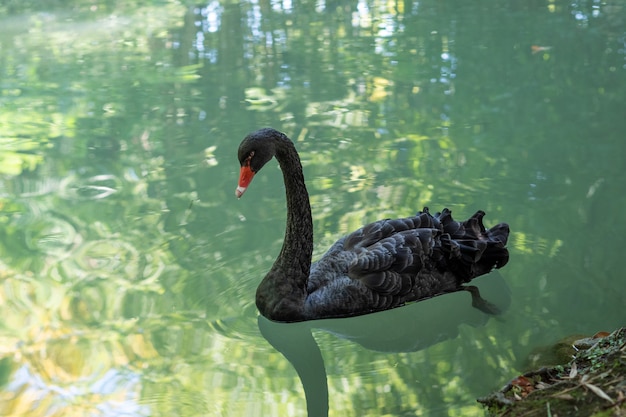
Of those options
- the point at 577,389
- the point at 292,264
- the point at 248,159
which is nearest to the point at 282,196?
the point at 292,264

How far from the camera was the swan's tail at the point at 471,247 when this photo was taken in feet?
13.4

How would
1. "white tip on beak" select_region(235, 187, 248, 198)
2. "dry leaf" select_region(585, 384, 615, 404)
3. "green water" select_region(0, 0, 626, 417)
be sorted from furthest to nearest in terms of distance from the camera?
"white tip on beak" select_region(235, 187, 248, 198) < "green water" select_region(0, 0, 626, 417) < "dry leaf" select_region(585, 384, 615, 404)

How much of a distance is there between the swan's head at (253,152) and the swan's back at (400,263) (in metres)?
0.70

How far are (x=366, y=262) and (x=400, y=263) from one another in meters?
0.17

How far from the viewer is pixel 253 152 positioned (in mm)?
3730

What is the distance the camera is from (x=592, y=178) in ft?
17.0

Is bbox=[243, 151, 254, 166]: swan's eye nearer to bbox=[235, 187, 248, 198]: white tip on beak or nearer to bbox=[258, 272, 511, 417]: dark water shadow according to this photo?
bbox=[235, 187, 248, 198]: white tip on beak

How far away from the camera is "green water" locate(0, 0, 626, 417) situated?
11.5ft

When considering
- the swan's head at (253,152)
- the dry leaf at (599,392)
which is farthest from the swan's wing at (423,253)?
the dry leaf at (599,392)

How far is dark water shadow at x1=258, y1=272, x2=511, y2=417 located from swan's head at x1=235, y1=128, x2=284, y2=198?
2.47ft

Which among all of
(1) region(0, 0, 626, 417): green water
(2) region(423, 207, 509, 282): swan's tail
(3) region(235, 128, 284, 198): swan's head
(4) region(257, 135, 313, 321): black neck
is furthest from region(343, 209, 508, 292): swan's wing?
(3) region(235, 128, 284, 198): swan's head

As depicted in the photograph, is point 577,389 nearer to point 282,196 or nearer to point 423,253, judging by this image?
point 423,253

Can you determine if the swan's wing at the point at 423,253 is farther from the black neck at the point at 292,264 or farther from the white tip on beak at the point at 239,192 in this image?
the white tip on beak at the point at 239,192

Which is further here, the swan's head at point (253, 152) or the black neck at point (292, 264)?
the black neck at point (292, 264)
